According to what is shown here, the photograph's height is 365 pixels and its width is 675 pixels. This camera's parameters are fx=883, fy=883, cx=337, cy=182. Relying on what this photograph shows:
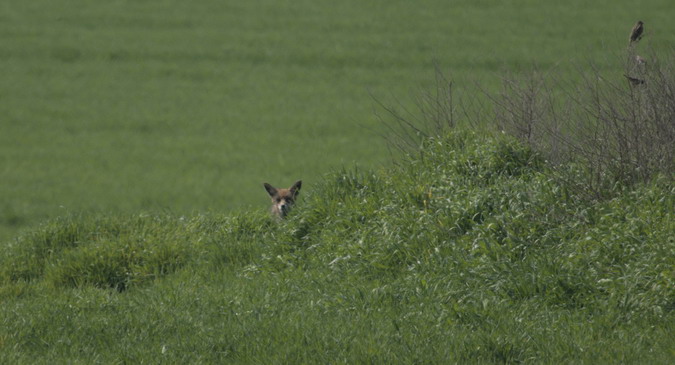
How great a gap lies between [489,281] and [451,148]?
256 centimetres

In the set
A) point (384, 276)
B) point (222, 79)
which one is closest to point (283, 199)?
point (384, 276)

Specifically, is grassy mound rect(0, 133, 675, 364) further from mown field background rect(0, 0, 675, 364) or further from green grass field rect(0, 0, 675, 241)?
green grass field rect(0, 0, 675, 241)

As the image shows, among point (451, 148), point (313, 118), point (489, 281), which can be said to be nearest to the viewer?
point (489, 281)

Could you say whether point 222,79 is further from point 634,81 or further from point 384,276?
point 384,276

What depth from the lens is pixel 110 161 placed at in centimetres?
1603

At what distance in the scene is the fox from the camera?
31.3ft

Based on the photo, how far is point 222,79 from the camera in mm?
20672

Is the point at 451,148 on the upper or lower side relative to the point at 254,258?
upper

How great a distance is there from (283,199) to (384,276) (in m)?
2.66

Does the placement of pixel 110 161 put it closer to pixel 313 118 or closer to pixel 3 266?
pixel 313 118

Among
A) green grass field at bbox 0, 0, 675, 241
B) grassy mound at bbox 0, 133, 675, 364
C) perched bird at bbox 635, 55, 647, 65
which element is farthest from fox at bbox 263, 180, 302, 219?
perched bird at bbox 635, 55, 647, 65

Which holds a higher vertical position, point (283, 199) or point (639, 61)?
point (639, 61)

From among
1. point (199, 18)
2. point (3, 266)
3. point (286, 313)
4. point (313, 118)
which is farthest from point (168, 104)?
point (286, 313)

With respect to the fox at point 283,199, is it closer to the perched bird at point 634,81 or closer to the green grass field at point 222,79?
the green grass field at point 222,79
